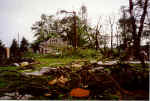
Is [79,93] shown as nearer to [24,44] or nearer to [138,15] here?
[138,15]

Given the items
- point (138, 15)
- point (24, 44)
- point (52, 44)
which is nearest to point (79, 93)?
point (138, 15)

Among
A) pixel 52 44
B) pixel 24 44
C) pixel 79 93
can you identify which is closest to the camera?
pixel 79 93

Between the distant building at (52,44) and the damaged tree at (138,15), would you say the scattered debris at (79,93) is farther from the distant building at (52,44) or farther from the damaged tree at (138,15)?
the distant building at (52,44)

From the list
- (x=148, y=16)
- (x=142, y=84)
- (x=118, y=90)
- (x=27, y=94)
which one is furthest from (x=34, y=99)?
(x=148, y=16)

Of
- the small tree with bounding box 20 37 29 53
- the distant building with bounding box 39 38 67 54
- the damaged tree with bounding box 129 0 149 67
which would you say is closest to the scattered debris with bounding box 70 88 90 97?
the damaged tree with bounding box 129 0 149 67

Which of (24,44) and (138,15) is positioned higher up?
(24,44)

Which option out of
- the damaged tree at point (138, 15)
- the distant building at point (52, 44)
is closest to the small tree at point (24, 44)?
the distant building at point (52, 44)

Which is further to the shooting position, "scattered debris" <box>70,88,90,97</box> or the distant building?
the distant building

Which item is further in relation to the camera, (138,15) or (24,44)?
(24,44)

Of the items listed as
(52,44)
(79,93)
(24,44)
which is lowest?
(79,93)

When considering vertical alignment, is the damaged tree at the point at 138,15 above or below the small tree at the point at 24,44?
below

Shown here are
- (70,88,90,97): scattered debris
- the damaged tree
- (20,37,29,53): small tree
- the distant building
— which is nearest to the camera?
(70,88,90,97): scattered debris

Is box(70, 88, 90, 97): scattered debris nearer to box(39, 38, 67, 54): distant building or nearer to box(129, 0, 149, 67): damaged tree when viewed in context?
box(129, 0, 149, 67): damaged tree

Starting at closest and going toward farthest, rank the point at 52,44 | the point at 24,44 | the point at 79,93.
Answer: the point at 79,93, the point at 52,44, the point at 24,44
